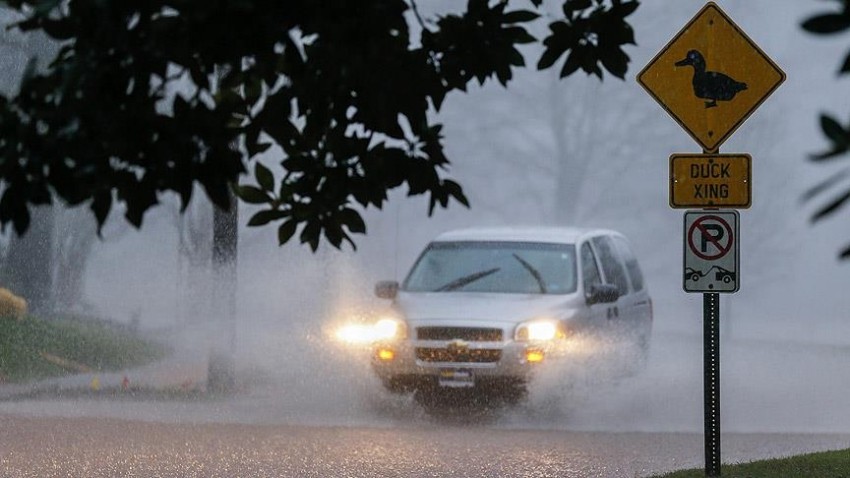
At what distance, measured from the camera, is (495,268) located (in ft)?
57.2

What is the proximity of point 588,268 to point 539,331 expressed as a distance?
178cm

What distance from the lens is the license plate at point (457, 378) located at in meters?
15.9

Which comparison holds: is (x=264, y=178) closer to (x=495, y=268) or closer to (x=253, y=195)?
(x=253, y=195)

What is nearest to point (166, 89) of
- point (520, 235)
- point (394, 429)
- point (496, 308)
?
point (394, 429)

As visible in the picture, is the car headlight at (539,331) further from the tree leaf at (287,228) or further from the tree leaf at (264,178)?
the tree leaf at (287,228)

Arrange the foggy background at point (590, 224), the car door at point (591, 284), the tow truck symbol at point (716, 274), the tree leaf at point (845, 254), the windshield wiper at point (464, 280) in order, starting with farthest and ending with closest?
the foggy background at point (590, 224) → the windshield wiper at point (464, 280) → the car door at point (591, 284) → the tow truck symbol at point (716, 274) → the tree leaf at point (845, 254)

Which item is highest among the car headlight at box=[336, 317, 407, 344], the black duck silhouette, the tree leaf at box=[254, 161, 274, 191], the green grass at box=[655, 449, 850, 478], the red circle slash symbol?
the black duck silhouette

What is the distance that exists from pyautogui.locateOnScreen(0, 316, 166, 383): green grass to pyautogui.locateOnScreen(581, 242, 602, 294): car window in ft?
19.4

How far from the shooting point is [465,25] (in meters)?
7.20

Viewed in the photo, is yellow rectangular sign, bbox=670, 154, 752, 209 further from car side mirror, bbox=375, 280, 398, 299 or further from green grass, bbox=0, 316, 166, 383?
green grass, bbox=0, 316, 166, 383

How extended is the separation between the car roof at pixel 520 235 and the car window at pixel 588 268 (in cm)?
13

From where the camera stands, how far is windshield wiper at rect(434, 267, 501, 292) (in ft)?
56.2

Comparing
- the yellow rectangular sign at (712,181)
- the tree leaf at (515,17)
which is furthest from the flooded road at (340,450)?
the tree leaf at (515,17)

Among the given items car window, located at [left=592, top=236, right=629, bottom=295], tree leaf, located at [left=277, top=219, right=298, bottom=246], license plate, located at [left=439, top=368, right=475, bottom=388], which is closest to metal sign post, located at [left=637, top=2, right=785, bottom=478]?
tree leaf, located at [left=277, top=219, right=298, bottom=246]
